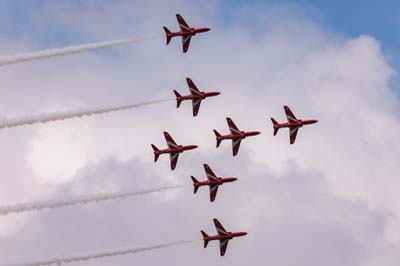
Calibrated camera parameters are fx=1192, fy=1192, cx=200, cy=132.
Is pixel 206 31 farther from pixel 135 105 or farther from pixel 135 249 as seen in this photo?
pixel 135 249

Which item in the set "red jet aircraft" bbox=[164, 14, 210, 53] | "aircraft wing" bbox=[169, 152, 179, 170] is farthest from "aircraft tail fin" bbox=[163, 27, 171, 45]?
"aircraft wing" bbox=[169, 152, 179, 170]

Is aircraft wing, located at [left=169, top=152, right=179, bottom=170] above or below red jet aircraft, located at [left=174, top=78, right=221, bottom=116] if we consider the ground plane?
below

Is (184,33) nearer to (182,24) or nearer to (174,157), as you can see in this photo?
(182,24)

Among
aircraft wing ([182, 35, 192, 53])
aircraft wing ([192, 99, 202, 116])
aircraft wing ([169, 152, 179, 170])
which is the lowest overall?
aircraft wing ([169, 152, 179, 170])

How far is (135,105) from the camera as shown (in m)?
179

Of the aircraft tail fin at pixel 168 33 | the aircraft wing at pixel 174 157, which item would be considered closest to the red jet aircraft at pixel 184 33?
the aircraft tail fin at pixel 168 33

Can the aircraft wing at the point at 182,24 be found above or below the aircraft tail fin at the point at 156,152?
above

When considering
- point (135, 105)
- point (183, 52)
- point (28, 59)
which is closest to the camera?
point (28, 59)

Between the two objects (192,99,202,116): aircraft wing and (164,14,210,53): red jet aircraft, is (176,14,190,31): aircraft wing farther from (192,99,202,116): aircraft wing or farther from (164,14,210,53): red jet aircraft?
(192,99,202,116): aircraft wing

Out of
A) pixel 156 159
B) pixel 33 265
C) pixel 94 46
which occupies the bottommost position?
pixel 33 265

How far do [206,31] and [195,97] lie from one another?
11.5 metres

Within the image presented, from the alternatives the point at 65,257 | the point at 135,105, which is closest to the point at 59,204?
the point at 65,257

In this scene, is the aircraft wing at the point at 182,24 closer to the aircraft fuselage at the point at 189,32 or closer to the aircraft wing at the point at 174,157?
the aircraft fuselage at the point at 189,32

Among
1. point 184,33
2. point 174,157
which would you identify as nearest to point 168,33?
point 184,33
